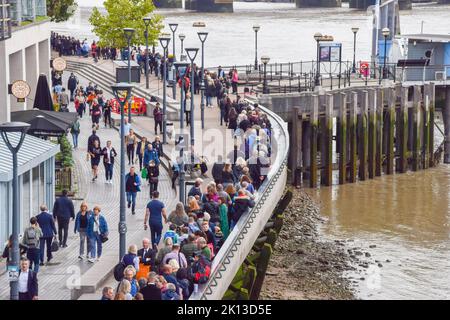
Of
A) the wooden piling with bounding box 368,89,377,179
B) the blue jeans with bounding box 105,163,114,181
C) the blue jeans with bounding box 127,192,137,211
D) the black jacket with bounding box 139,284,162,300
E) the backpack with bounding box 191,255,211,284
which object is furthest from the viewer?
the wooden piling with bounding box 368,89,377,179

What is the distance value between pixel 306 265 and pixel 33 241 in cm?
1138

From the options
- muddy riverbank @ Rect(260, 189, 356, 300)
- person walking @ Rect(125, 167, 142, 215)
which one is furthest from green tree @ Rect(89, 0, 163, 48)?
person walking @ Rect(125, 167, 142, 215)

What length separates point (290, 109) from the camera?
159ft

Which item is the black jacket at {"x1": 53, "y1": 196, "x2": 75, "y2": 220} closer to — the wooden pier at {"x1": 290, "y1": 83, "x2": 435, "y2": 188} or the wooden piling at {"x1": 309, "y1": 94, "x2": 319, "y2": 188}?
the wooden pier at {"x1": 290, "y1": 83, "x2": 435, "y2": 188}

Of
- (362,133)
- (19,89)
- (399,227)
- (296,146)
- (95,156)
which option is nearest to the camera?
(19,89)

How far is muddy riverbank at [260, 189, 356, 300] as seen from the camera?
3050 centimetres

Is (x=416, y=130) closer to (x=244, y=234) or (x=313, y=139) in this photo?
(x=313, y=139)

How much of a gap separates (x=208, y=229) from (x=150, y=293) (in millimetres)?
4733

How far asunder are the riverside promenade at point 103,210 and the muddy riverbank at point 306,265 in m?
2.94

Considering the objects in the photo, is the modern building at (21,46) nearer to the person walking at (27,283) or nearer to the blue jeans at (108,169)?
the blue jeans at (108,169)

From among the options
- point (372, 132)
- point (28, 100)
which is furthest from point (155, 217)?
point (372, 132)

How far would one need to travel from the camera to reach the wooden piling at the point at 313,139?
46.5m

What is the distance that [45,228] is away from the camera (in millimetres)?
24625

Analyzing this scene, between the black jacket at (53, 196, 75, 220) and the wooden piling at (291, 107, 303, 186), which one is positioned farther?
the wooden piling at (291, 107, 303, 186)
